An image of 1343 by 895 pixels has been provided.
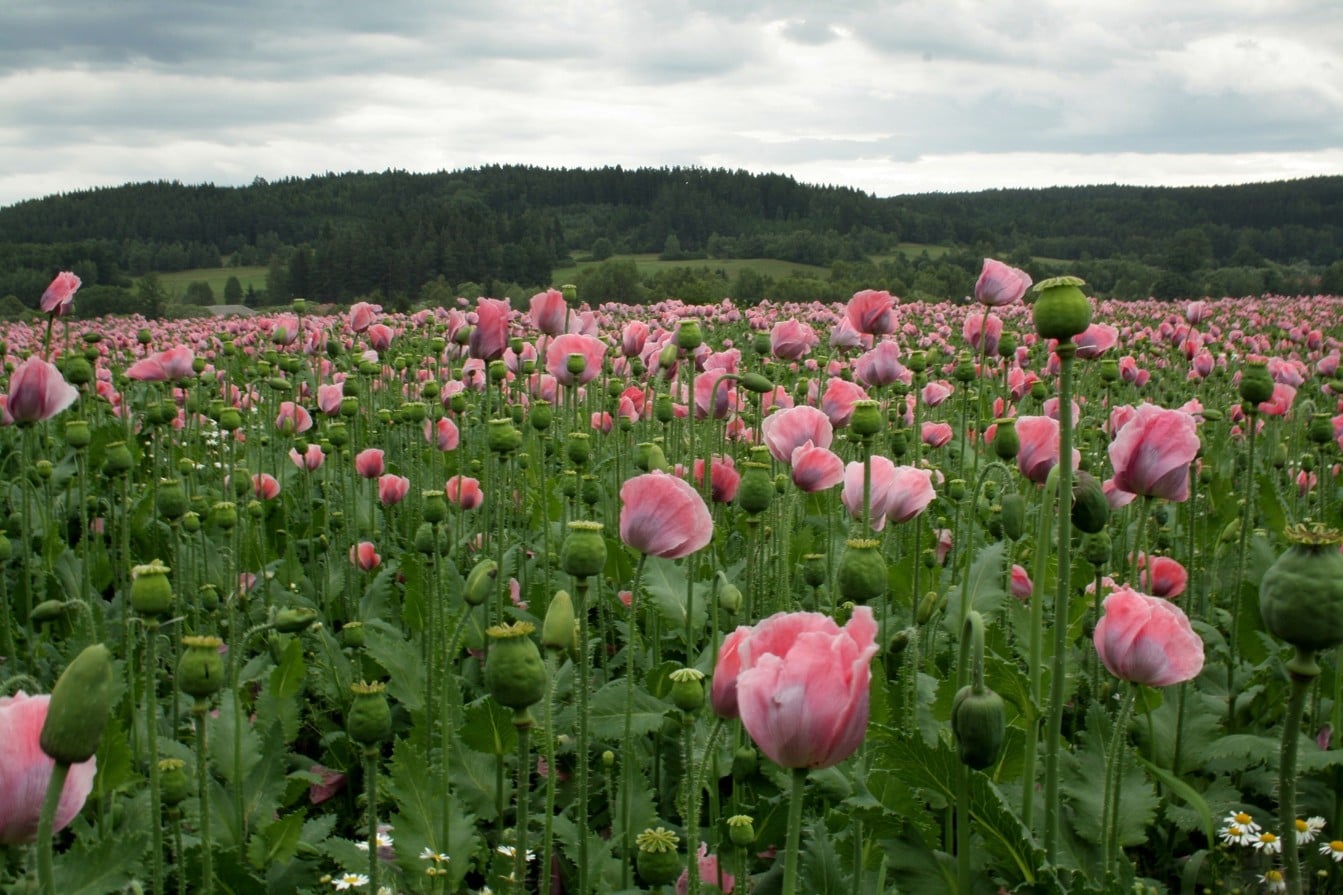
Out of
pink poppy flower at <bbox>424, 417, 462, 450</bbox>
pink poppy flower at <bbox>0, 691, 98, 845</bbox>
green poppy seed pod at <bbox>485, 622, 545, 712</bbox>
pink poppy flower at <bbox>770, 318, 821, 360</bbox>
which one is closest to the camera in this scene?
pink poppy flower at <bbox>0, 691, 98, 845</bbox>

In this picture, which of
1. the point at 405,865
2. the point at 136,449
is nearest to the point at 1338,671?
the point at 405,865

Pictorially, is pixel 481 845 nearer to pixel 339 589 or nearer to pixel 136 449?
pixel 339 589

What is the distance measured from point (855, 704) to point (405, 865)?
1.38 meters

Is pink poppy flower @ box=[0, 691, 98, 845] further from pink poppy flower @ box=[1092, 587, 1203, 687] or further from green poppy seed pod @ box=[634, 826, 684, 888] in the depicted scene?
pink poppy flower @ box=[1092, 587, 1203, 687]

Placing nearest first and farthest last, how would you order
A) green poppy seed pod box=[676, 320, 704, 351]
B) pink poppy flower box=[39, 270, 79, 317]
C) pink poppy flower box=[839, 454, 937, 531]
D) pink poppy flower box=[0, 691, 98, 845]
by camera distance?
pink poppy flower box=[0, 691, 98, 845] < pink poppy flower box=[839, 454, 937, 531] < green poppy seed pod box=[676, 320, 704, 351] < pink poppy flower box=[39, 270, 79, 317]

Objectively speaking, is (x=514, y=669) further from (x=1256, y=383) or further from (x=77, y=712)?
(x=1256, y=383)

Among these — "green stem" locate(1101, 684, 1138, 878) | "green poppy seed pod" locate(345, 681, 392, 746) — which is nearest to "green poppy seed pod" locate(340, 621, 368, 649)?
"green poppy seed pod" locate(345, 681, 392, 746)

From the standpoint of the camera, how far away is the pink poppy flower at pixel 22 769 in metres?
1.30

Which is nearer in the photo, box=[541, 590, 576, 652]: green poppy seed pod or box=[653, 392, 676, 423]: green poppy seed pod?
box=[541, 590, 576, 652]: green poppy seed pod

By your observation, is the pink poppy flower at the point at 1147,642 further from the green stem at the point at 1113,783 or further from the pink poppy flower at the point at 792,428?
the pink poppy flower at the point at 792,428

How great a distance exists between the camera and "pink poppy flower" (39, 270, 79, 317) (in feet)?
13.6

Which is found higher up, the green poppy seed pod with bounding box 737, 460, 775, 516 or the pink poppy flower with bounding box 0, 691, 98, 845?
the green poppy seed pod with bounding box 737, 460, 775, 516

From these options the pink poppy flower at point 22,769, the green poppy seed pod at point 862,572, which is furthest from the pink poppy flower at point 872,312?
the pink poppy flower at point 22,769

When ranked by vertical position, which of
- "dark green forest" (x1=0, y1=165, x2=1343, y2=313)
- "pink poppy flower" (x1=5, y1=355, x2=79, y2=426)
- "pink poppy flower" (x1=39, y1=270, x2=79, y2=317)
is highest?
"dark green forest" (x1=0, y1=165, x2=1343, y2=313)
